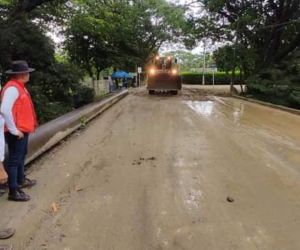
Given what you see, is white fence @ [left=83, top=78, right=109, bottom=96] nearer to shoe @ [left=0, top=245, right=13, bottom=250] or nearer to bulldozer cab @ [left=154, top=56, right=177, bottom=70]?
bulldozer cab @ [left=154, top=56, right=177, bottom=70]

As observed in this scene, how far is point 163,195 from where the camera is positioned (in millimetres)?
6441

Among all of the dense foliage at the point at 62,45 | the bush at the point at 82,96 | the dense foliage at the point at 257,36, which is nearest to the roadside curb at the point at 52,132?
the dense foliage at the point at 62,45

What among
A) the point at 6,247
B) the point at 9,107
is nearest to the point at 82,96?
the point at 9,107

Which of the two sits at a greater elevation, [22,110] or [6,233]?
[22,110]

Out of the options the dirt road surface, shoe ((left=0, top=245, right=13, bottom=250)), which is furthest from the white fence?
shoe ((left=0, top=245, right=13, bottom=250))

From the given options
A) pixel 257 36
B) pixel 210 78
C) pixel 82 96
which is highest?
pixel 257 36

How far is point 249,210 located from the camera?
5840mm

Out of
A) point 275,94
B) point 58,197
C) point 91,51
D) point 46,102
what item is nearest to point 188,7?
point 91,51

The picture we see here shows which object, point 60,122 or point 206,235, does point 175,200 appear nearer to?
point 206,235

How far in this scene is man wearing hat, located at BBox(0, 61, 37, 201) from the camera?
5969 mm

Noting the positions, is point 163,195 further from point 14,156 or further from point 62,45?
point 62,45

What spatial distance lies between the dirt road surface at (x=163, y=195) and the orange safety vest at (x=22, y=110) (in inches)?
39.0

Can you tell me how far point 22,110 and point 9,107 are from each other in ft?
0.95

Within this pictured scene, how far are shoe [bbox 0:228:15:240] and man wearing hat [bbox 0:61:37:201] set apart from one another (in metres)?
1.14
